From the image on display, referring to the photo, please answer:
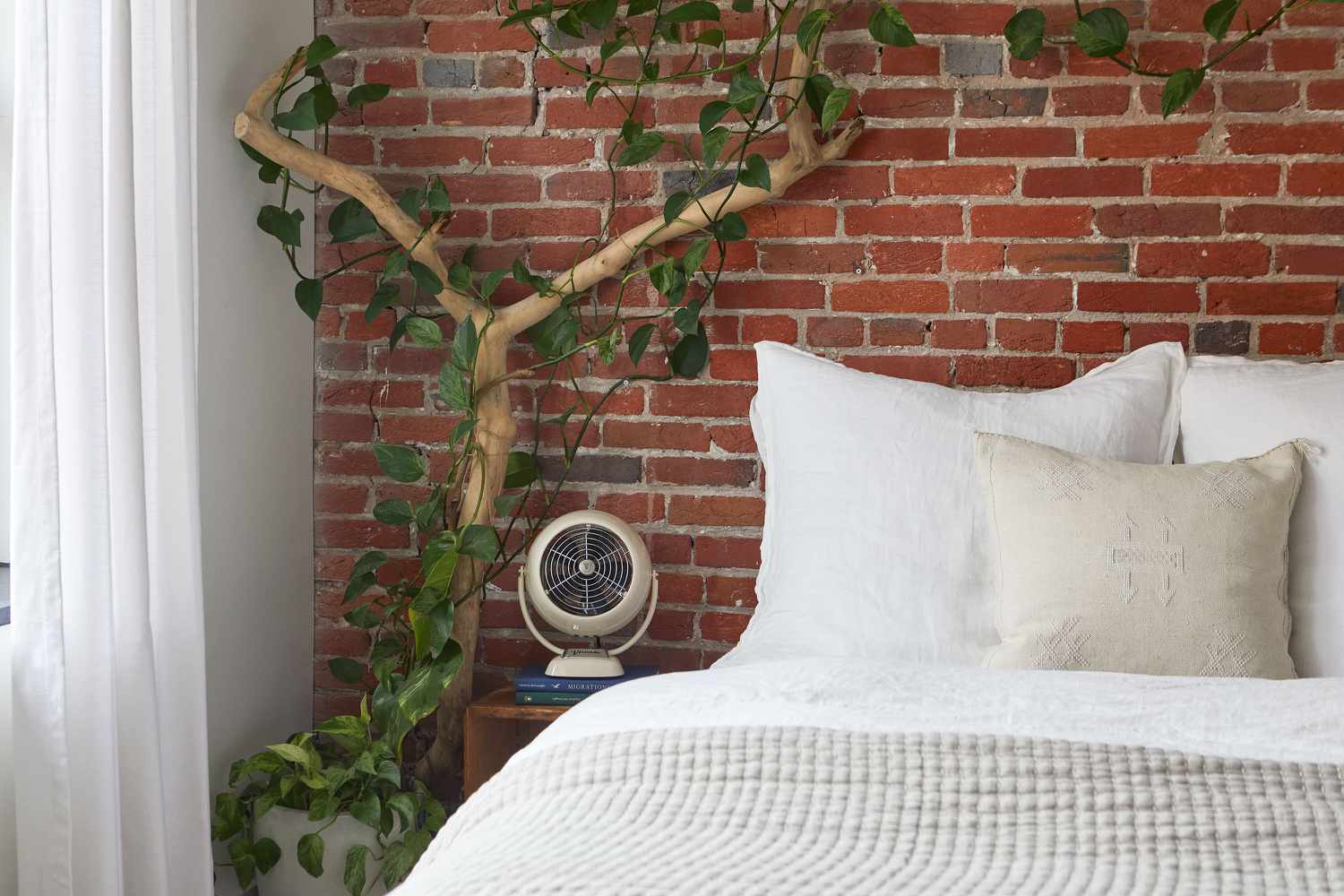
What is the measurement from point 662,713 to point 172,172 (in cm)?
115

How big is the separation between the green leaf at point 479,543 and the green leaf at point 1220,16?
1617mm

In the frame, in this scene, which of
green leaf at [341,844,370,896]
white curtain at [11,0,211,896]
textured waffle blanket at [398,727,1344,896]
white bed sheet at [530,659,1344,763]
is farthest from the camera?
green leaf at [341,844,370,896]

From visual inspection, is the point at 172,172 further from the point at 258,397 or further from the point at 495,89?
the point at 495,89

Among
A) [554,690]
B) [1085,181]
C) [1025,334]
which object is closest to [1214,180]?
[1085,181]

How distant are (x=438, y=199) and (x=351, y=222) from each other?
0.66 ft

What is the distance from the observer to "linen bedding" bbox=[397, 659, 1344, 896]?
34.2 inches

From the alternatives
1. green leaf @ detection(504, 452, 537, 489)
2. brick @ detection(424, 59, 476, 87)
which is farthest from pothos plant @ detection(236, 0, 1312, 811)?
brick @ detection(424, 59, 476, 87)

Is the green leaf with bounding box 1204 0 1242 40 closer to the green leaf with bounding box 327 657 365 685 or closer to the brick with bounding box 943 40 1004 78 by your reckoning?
the brick with bounding box 943 40 1004 78

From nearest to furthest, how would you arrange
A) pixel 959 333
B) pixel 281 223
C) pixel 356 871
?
pixel 356 871 < pixel 281 223 < pixel 959 333

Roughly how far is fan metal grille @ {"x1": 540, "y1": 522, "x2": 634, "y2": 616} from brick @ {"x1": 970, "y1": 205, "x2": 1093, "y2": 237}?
0.96 m

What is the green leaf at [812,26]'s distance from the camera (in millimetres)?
1970

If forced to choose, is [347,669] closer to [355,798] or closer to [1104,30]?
[355,798]

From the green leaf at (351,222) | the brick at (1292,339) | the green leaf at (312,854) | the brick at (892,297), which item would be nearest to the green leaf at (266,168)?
the green leaf at (351,222)

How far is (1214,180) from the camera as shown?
2.12 meters
